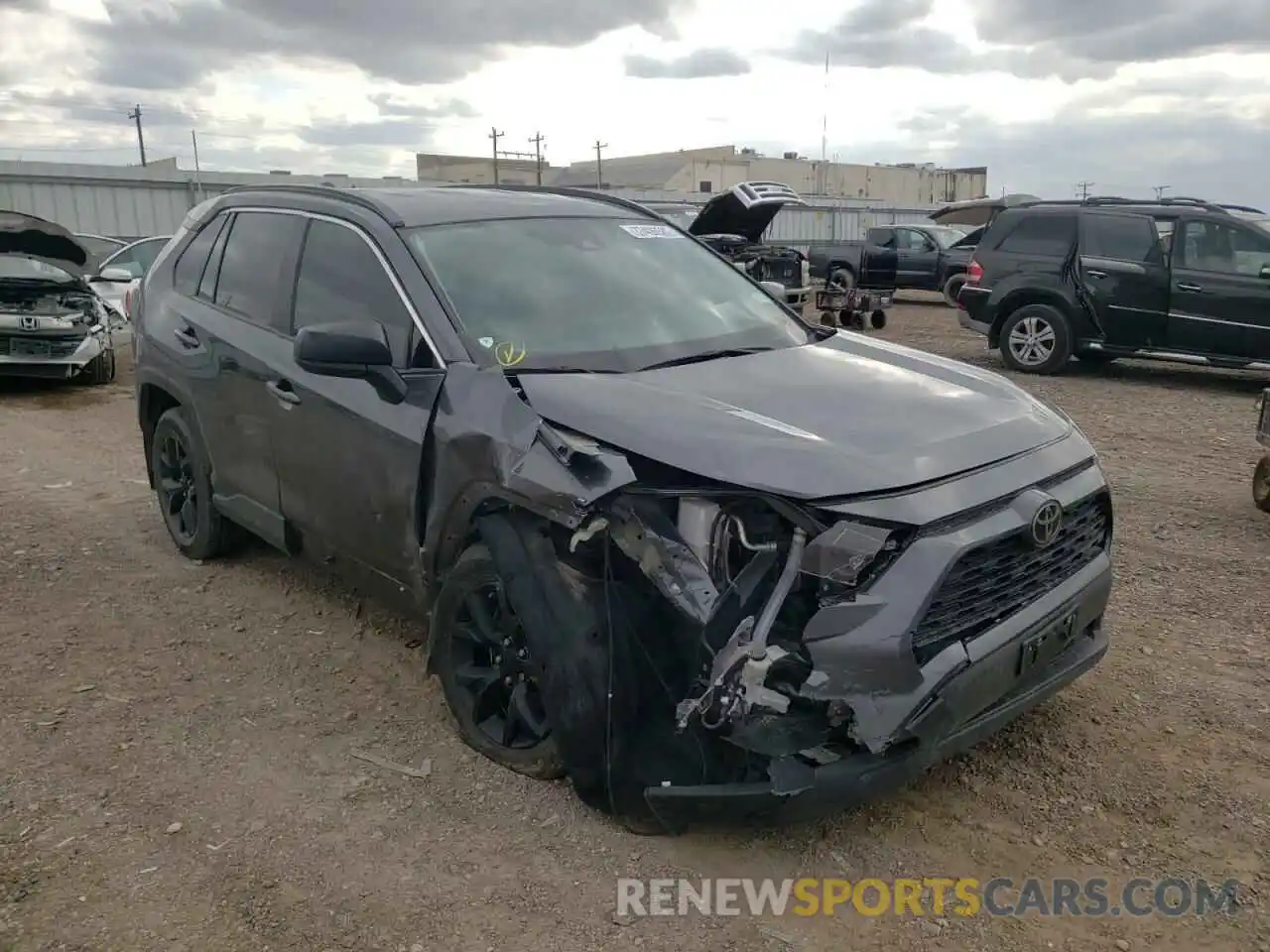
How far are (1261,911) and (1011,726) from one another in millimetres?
1008

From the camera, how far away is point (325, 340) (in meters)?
3.37

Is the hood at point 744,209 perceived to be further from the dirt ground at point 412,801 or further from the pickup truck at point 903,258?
the pickup truck at point 903,258

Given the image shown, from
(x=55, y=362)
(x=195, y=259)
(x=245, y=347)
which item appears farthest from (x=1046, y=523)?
(x=55, y=362)

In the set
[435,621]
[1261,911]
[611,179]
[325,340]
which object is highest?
[611,179]

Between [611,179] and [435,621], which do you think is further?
[611,179]

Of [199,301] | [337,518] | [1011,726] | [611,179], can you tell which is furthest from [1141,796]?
[611,179]

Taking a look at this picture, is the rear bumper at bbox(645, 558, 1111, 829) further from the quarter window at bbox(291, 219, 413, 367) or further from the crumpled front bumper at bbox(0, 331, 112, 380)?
the crumpled front bumper at bbox(0, 331, 112, 380)

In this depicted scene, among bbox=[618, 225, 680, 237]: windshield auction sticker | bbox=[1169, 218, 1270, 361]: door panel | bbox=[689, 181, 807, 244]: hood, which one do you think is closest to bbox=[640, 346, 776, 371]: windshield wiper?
bbox=[618, 225, 680, 237]: windshield auction sticker

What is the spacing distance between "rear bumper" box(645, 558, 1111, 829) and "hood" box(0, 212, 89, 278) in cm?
993

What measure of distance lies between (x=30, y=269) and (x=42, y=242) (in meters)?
0.52

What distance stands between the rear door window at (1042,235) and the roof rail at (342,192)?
29.5ft

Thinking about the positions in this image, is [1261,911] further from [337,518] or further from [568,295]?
[337,518]

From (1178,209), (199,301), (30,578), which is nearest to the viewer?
(199,301)

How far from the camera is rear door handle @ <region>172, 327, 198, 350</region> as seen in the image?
489 cm
